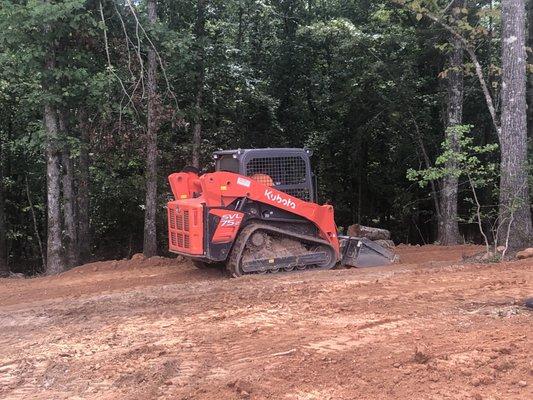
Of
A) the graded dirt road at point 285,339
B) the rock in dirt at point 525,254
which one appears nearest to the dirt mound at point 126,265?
the graded dirt road at point 285,339

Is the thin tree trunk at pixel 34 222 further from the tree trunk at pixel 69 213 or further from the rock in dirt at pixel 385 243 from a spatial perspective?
the rock in dirt at pixel 385 243

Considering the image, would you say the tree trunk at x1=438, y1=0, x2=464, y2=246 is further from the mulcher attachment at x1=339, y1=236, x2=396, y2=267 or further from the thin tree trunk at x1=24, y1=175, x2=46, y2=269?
the thin tree trunk at x1=24, y1=175, x2=46, y2=269

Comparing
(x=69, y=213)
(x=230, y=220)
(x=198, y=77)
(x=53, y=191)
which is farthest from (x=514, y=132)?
(x=69, y=213)

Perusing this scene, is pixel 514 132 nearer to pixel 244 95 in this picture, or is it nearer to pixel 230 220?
pixel 230 220

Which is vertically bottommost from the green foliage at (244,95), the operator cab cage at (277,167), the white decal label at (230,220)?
the white decal label at (230,220)

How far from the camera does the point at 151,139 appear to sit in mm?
12789

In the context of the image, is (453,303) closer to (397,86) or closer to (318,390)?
(318,390)

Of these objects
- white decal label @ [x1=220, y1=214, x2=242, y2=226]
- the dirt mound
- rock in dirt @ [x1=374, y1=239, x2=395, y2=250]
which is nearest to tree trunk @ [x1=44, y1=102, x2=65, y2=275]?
the dirt mound

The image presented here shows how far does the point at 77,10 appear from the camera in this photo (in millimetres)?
10547

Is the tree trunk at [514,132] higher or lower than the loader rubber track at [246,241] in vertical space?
higher

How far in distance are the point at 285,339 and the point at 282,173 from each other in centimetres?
489

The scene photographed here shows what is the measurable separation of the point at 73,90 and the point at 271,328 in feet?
24.1

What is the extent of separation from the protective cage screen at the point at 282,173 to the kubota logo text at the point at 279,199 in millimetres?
228

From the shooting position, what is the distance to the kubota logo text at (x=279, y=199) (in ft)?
30.2
